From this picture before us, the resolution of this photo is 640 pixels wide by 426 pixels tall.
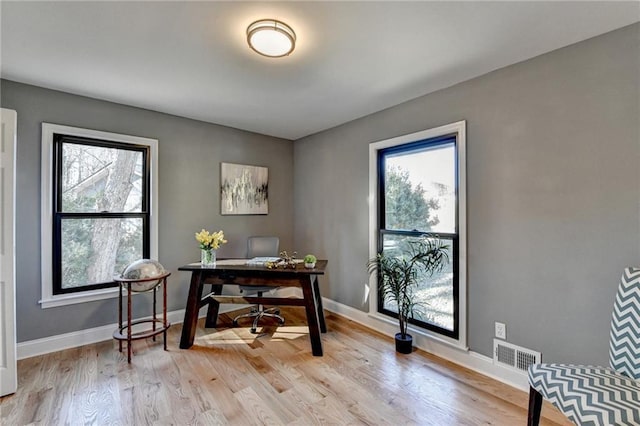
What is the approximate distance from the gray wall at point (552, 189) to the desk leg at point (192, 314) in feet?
8.10

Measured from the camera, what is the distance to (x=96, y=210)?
2.89 m

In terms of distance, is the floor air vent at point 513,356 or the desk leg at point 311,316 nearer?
the floor air vent at point 513,356

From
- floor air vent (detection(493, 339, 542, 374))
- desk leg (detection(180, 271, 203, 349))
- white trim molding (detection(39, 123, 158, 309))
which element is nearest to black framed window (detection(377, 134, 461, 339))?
floor air vent (detection(493, 339, 542, 374))

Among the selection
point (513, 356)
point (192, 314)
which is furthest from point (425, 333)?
point (192, 314)

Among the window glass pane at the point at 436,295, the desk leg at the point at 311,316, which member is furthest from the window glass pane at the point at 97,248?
the window glass pane at the point at 436,295

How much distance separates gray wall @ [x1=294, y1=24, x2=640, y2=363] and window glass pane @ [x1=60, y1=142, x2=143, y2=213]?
10.0 feet

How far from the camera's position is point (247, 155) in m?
3.99

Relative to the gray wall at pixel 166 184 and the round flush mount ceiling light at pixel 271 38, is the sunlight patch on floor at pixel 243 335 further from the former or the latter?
the round flush mount ceiling light at pixel 271 38

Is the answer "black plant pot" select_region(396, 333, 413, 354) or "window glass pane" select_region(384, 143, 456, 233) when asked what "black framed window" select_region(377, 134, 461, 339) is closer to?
"window glass pane" select_region(384, 143, 456, 233)

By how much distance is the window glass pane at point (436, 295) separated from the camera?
2615 mm

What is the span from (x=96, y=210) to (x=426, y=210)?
129 inches

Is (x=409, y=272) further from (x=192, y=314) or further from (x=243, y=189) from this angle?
A: (x=243, y=189)

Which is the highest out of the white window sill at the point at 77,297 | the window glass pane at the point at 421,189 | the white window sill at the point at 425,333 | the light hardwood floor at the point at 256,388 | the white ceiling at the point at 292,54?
the white ceiling at the point at 292,54

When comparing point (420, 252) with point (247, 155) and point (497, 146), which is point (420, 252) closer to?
point (497, 146)
